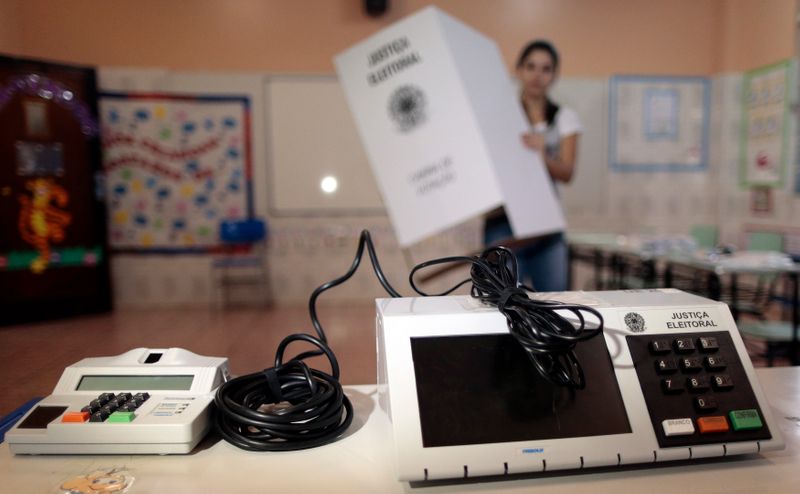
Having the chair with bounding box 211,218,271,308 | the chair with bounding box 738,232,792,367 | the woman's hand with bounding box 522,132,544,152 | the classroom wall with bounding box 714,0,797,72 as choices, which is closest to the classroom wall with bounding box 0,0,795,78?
the classroom wall with bounding box 714,0,797,72

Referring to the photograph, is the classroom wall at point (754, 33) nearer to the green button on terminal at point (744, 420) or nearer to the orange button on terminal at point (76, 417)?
the green button on terminal at point (744, 420)

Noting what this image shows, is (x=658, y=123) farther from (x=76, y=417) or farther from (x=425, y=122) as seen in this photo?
(x=76, y=417)

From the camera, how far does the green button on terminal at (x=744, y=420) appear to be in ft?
1.60

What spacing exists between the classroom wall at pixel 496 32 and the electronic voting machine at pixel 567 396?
12.7 feet

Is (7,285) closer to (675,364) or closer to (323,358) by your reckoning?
(323,358)

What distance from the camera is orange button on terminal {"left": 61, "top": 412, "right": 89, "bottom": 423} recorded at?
504 mm

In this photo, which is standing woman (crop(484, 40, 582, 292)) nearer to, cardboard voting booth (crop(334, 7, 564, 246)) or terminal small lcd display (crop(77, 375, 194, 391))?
cardboard voting booth (crop(334, 7, 564, 246))

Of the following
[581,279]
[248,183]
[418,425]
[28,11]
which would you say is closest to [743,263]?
[581,279]

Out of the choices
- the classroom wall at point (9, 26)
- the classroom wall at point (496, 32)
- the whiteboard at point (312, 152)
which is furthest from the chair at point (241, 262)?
the classroom wall at point (9, 26)

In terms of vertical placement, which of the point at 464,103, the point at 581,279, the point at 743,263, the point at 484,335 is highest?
the point at 464,103

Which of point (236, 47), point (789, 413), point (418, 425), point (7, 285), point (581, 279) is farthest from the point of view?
point (581, 279)

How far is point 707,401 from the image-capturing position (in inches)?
19.5

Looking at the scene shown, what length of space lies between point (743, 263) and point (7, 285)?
2774 millimetres

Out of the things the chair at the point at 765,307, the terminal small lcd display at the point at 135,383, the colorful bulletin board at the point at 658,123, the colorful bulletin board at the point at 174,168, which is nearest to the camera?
the terminal small lcd display at the point at 135,383
